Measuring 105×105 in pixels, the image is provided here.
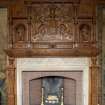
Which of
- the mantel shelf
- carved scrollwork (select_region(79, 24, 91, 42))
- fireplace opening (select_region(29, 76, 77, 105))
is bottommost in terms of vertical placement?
fireplace opening (select_region(29, 76, 77, 105))

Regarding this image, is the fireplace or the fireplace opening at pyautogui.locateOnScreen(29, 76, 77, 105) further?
the fireplace opening at pyautogui.locateOnScreen(29, 76, 77, 105)

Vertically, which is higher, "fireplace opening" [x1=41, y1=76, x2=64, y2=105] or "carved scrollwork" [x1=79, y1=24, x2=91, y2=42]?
"carved scrollwork" [x1=79, y1=24, x2=91, y2=42]

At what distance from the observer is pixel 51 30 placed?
7.10m

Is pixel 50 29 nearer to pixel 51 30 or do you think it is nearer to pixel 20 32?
pixel 51 30

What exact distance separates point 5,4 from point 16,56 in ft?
3.30

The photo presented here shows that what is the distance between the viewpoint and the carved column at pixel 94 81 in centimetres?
707

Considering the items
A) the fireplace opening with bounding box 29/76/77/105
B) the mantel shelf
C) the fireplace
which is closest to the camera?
the mantel shelf

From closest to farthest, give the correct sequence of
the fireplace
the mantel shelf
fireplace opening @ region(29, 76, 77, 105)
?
the mantel shelf < the fireplace < fireplace opening @ region(29, 76, 77, 105)

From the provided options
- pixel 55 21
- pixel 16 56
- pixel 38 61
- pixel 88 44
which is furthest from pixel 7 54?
pixel 88 44

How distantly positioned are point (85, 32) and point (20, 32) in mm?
1237

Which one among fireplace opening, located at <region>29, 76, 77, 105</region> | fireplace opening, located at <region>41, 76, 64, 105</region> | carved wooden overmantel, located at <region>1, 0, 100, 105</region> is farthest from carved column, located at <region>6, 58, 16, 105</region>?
fireplace opening, located at <region>41, 76, 64, 105</region>

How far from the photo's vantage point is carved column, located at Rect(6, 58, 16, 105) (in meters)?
7.08

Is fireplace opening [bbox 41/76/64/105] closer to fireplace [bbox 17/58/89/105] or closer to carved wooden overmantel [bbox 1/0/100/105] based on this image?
fireplace [bbox 17/58/89/105]

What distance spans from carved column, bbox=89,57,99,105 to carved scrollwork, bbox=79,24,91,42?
391 mm
